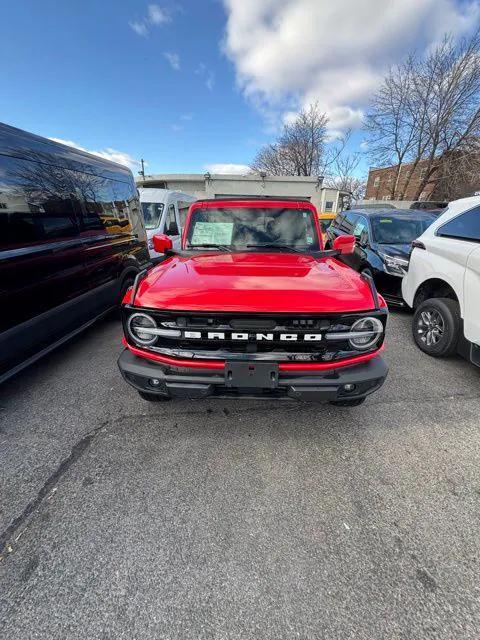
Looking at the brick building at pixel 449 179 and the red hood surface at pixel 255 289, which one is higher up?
the brick building at pixel 449 179

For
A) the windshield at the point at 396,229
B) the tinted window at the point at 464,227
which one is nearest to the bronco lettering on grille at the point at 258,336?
the tinted window at the point at 464,227

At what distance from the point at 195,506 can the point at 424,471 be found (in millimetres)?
1720

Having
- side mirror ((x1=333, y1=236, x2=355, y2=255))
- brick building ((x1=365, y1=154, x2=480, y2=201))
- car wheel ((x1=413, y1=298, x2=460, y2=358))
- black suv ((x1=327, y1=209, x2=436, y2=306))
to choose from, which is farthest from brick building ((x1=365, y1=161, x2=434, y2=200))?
side mirror ((x1=333, y1=236, x2=355, y2=255))

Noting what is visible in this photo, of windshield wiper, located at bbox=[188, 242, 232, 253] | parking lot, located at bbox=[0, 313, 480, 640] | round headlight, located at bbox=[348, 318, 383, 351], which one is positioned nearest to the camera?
parking lot, located at bbox=[0, 313, 480, 640]

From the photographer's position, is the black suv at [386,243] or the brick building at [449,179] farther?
the brick building at [449,179]

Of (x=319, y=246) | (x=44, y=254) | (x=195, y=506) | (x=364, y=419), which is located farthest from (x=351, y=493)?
(x=44, y=254)

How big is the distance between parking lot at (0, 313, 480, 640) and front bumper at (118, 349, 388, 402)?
1.98 ft

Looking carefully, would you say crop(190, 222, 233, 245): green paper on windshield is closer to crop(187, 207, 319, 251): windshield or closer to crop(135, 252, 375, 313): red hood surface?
crop(187, 207, 319, 251): windshield

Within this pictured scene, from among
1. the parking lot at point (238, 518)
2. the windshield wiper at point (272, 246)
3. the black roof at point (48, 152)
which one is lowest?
the parking lot at point (238, 518)

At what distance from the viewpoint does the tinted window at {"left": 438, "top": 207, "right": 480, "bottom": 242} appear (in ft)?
11.2

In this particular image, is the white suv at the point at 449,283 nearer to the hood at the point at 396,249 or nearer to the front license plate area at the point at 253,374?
the hood at the point at 396,249

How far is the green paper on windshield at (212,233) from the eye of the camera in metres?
3.37

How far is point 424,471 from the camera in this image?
2.27 meters

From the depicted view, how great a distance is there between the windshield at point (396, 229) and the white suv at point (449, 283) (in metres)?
1.94
